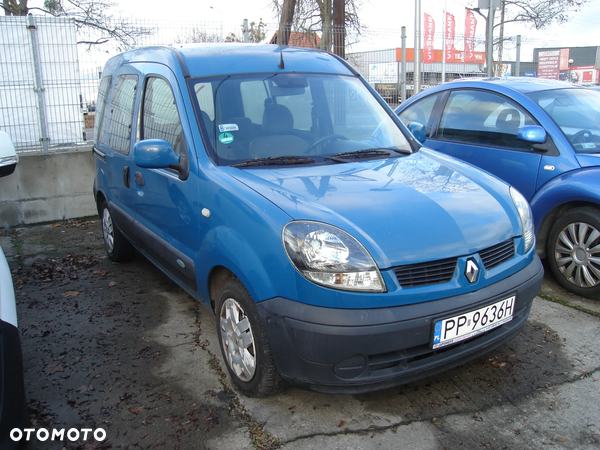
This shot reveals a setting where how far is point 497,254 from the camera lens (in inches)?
106

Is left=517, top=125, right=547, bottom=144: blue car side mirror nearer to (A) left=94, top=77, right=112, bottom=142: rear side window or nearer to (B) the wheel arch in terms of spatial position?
(B) the wheel arch

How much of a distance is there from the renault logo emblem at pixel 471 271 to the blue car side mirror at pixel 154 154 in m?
1.84

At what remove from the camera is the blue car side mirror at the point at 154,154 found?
3146 millimetres

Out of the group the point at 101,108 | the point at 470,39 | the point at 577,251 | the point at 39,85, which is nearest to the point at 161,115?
the point at 101,108

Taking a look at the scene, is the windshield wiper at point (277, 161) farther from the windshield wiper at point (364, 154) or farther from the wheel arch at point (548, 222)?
the wheel arch at point (548, 222)

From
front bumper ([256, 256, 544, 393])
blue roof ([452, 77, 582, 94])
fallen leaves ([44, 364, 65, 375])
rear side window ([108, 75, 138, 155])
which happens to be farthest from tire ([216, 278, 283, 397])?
blue roof ([452, 77, 582, 94])

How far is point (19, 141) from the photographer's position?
23.5 ft

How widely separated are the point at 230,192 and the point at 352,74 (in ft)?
5.78

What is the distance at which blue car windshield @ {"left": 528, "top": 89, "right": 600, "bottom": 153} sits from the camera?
4363mm

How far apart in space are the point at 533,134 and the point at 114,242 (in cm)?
401

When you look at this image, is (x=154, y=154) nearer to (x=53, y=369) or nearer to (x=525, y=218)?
(x=53, y=369)

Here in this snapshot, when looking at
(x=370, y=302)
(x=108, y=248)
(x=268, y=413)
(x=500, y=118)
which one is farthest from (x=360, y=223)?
(x=108, y=248)

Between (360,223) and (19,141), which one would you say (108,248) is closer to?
(19,141)

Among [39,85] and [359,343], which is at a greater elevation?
[39,85]
